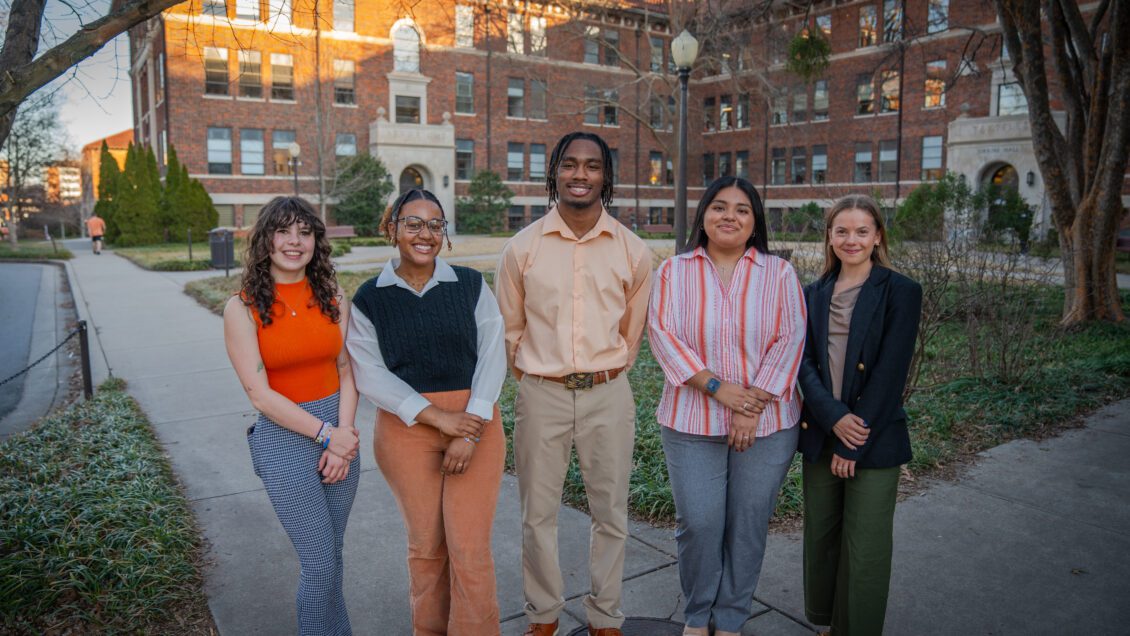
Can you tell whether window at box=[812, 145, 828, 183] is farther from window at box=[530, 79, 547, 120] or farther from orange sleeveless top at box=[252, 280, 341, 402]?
orange sleeveless top at box=[252, 280, 341, 402]

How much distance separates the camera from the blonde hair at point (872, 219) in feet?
10.6

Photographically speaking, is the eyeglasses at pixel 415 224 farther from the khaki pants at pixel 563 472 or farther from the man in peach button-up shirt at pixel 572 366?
the khaki pants at pixel 563 472

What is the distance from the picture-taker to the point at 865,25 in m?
36.4

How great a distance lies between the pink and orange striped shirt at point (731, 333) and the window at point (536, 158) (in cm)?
4181

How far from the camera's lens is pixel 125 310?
14.7m

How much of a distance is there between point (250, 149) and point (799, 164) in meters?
28.5

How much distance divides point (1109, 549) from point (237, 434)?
20.7ft

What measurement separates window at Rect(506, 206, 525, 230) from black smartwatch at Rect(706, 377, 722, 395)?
4090cm

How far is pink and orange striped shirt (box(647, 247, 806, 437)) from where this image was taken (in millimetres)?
3219

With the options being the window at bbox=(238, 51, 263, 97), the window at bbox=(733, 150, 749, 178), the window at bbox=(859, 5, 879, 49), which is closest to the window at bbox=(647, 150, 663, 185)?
the window at bbox=(733, 150, 749, 178)

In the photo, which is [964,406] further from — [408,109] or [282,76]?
[408,109]

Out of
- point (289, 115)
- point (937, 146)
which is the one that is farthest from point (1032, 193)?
point (289, 115)

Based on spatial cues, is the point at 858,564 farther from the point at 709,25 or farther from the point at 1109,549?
the point at 709,25

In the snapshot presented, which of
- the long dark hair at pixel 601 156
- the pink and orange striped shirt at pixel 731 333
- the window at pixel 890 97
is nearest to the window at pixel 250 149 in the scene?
the window at pixel 890 97
